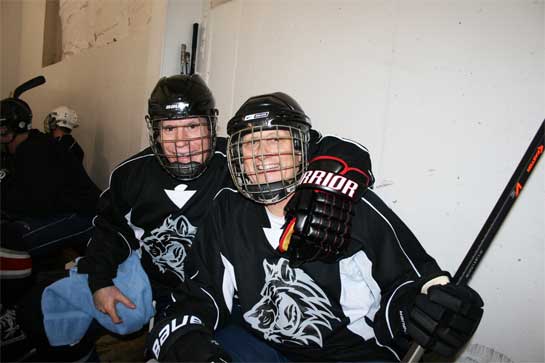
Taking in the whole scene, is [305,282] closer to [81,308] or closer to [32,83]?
[81,308]

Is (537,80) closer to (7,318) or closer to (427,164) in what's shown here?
(427,164)

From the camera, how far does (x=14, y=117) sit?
105 inches

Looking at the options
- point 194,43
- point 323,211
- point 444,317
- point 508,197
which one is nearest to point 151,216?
point 323,211

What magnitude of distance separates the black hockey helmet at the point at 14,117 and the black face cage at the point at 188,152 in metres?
1.99

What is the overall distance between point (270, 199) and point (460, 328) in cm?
56

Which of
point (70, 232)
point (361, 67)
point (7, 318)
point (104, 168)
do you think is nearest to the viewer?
point (361, 67)

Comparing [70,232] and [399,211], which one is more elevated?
[399,211]

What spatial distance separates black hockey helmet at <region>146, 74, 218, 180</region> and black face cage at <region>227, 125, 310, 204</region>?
0.90ft

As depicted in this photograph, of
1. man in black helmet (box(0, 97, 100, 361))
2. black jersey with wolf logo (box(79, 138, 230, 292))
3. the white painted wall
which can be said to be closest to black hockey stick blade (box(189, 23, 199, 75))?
the white painted wall

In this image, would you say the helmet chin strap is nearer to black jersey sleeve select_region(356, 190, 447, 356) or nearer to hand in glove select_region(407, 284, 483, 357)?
black jersey sleeve select_region(356, 190, 447, 356)

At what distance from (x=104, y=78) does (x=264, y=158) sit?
9.37 feet

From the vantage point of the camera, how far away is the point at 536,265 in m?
1.07

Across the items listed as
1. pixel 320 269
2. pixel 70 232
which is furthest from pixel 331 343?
pixel 70 232

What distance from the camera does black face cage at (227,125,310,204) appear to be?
3.15ft
